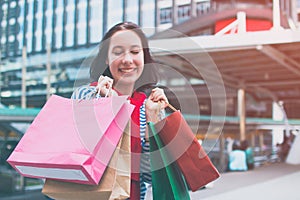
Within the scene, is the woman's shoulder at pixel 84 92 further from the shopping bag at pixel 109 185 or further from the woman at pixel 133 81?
the shopping bag at pixel 109 185

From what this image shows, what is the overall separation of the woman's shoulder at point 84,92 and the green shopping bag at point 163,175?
8.7 inches

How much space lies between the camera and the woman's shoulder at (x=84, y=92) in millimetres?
1276

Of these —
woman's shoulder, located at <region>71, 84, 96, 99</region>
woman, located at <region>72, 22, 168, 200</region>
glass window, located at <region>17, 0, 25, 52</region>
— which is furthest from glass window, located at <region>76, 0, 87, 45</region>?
woman's shoulder, located at <region>71, 84, 96, 99</region>

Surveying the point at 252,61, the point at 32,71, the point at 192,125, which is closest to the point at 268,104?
the point at 252,61

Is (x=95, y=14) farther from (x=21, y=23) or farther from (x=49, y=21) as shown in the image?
(x=21, y=23)

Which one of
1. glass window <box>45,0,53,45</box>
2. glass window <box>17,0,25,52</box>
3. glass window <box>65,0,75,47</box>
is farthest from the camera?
glass window <box>65,0,75,47</box>

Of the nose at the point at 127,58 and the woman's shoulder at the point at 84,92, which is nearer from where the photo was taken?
the woman's shoulder at the point at 84,92

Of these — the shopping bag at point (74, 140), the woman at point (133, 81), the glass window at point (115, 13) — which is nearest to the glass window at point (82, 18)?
the glass window at point (115, 13)

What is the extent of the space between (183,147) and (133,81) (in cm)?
32

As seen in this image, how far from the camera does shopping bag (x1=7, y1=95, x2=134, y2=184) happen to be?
3.45 feet

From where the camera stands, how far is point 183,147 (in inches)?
49.7

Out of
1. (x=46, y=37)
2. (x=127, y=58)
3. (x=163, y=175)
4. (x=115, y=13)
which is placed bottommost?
(x=163, y=175)

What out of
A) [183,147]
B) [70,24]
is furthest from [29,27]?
Result: [183,147]

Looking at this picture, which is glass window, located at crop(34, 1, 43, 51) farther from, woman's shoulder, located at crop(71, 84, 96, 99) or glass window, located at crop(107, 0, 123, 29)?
woman's shoulder, located at crop(71, 84, 96, 99)
